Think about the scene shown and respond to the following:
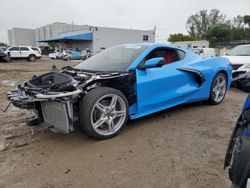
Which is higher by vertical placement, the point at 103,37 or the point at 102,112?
the point at 103,37

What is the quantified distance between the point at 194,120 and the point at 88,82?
2.08m

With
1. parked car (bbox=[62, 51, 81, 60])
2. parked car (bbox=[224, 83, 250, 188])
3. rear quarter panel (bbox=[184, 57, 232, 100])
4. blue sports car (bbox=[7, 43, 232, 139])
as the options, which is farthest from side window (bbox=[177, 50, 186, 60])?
parked car (bbox=[62, 51, 81, 60])

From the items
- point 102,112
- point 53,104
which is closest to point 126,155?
point 102,112

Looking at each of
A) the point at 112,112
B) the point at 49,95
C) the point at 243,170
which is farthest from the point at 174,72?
the point at 243,170

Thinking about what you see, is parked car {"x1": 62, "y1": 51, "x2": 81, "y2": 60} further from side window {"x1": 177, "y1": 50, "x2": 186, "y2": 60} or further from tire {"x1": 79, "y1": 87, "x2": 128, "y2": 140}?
tire {"x1": 79, "y1": 87, "x2": 128, "y2": 140}

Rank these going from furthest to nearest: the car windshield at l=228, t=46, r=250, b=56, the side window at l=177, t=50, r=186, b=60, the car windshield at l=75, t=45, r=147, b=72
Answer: the car windshield at l=228, t=46, r=250, b=56 < the side window at l=177, t=50, r=186, b=60 < the car windshield at l=75, t=45, r=147, b=72

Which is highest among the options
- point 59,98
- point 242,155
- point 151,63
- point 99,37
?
point 99,37

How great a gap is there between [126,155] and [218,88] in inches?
121

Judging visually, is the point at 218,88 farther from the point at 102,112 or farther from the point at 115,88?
the point at 102,112

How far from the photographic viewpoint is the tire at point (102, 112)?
2.96 meters

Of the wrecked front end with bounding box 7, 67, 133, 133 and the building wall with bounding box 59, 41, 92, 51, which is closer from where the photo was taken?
the wrecked front end with bounding box 7, 67, 133, 133

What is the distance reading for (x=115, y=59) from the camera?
3949mm

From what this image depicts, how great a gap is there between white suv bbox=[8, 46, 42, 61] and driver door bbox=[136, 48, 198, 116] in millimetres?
23035

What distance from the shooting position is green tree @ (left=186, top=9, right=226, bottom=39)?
73.4 meters
